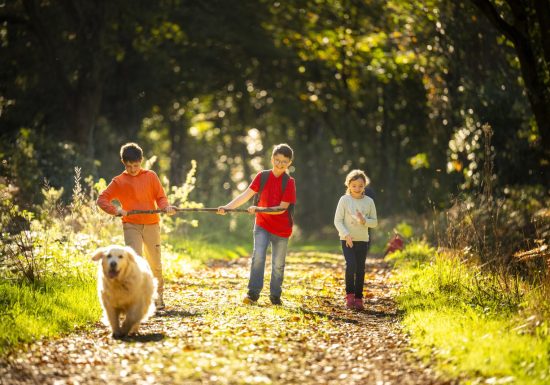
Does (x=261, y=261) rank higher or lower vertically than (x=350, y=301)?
higher

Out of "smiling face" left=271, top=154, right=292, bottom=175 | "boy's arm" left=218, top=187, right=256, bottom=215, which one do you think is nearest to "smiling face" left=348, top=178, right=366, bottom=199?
"smiling face" left=271, top=154, right=292, bottom=175

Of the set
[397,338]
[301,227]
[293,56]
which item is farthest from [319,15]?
[397,338]

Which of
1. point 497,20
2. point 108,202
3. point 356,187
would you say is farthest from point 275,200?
point 497,20

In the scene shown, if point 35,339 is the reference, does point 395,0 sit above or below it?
above

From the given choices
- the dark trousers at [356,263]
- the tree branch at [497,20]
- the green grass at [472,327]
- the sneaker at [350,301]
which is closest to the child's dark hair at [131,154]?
the dark trousers at [356,263]

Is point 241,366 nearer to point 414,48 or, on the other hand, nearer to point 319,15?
point 414,48

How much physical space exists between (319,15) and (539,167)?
1374cm

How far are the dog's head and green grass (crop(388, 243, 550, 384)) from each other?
116 inches

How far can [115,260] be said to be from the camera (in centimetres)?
803

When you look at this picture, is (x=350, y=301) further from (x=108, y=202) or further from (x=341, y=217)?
(x=108, y=202)

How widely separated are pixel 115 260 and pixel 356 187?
392 cm

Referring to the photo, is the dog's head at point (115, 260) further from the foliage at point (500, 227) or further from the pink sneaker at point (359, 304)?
the foliage at point (500, 227)

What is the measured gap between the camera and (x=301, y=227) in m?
37.5

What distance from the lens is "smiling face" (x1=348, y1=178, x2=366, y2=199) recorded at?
35.6ft
